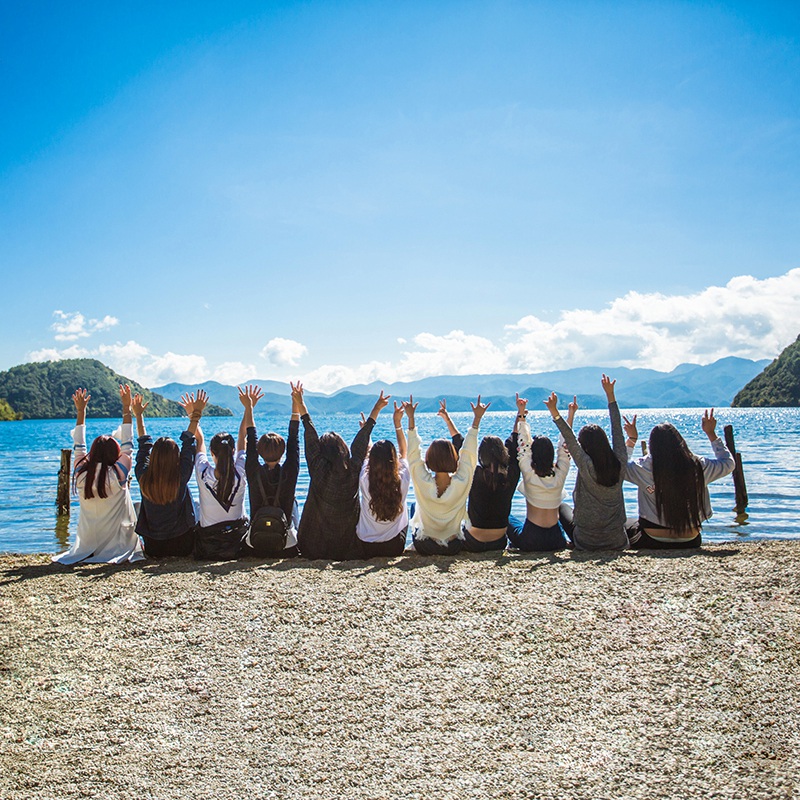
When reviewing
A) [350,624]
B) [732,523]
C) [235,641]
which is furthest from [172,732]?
[732,523]

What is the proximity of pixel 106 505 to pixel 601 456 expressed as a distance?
630 cm

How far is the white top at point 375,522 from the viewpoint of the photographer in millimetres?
7840

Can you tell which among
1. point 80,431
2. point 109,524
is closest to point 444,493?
point 109,524

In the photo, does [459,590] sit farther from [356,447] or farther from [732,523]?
[732,523]

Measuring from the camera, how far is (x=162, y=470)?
24.1ft

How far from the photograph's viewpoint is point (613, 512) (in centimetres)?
788

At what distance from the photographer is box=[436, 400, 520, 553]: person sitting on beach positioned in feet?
25.5

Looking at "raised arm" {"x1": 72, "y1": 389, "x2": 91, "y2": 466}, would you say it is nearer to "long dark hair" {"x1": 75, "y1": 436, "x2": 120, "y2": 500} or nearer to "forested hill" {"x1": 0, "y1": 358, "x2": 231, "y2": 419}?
"long dark hair" {"x1": 75, "y1": 436, "x2": 120, "y2": 500}

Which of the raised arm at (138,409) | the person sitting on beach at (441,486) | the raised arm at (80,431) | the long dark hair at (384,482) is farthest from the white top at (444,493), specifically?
the raised arm at (80,431)

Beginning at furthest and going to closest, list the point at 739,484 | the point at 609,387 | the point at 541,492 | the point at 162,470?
the point at 739,484, the point at 609,387, the point at 541,492, the point at 162,470

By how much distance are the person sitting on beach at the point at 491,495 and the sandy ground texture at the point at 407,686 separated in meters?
1.36

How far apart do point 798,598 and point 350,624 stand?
4090mm

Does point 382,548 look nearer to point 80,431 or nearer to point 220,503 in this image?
point 220,503

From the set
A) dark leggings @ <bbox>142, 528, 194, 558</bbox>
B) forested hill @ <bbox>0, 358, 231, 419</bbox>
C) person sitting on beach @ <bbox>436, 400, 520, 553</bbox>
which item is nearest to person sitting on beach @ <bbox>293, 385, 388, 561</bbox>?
person sitting on beach @ <bbox>436, 400, 520, 553</bbox>
